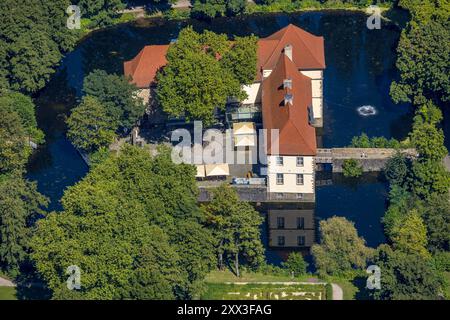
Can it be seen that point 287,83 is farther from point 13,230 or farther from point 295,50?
point 13,230

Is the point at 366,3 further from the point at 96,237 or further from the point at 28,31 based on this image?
the point at 96,237

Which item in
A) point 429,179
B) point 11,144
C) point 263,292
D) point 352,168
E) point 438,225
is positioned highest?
point 11,144

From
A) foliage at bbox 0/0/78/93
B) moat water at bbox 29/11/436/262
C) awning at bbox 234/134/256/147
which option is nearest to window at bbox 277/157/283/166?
moat water at bbox 29/11/436/262

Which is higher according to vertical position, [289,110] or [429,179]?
[289,110]

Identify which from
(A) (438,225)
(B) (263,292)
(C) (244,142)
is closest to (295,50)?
(C) (244,142)

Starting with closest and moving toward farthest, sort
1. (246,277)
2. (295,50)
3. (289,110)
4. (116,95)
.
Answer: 1. (246,277)
2. (289,110)
3. (116,95)
4. (295,50)

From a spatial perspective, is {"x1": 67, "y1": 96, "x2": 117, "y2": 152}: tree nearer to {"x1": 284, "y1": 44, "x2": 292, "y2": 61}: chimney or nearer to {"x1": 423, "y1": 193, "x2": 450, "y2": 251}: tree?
{"x1": 284, "y1": 44, "x2": 292, "y2": 61}: chimney
